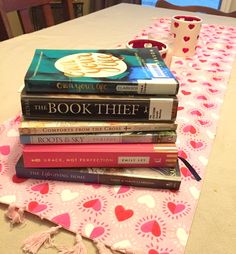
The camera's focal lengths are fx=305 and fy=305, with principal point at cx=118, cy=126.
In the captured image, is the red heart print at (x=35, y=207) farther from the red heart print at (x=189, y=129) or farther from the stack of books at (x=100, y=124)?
the red heart print at (x=189, y=129)

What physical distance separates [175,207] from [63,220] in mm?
156

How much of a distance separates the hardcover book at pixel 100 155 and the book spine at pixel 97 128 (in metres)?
0.02

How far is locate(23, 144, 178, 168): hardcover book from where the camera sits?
44cm

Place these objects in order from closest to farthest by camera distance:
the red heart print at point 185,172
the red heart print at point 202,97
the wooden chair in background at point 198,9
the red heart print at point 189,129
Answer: the red heart print at point 185,172
the red heart print at point 189,129
the red heart print at point 202,97
the wooden chair in background at point 198,9

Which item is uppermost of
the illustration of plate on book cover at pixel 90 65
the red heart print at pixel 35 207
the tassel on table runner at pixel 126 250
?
the illustration of plate on book cover at pixel 90 65

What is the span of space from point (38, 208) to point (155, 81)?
238 millimetres

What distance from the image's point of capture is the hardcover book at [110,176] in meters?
0.45

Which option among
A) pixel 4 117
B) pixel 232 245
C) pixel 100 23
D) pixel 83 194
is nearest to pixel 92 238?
pixel 83 194

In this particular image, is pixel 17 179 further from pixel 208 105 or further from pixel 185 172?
pixel 208 105

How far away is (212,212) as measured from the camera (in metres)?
0.43

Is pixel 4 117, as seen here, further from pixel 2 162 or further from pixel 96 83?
pixel 96 83

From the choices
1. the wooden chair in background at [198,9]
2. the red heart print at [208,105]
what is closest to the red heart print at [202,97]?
the red heart print at [208,105]

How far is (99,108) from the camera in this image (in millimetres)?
433

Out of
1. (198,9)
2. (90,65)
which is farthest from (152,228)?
(198,9)
